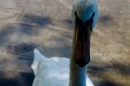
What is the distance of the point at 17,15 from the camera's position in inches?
180

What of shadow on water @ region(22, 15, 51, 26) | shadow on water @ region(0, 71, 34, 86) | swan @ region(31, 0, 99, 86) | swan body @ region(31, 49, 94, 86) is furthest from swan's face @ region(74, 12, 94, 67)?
shadow on water @ region(22, 15, 51, 26)

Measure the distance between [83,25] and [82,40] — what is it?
3.8 inches

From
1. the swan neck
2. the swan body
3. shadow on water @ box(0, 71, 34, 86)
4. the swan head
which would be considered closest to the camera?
the swan head

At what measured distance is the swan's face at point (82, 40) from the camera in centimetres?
204

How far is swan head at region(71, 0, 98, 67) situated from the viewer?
203 centimetres

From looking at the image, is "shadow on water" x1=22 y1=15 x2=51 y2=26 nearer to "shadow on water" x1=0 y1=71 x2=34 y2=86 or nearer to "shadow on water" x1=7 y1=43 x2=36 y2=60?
"shadow on water" x1=7 y1=43 x2=36 y2=60

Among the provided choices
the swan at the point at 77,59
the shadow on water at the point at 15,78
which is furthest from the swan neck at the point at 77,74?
the shadow on water at the point at 15,78

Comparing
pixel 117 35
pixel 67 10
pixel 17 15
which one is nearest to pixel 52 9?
pixel 67 10

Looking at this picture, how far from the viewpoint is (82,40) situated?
2.10 m

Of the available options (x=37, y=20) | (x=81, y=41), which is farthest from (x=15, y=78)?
(x=81, y=41)

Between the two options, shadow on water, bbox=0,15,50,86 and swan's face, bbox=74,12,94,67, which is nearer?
swan's face, bbox=74,12,94,67

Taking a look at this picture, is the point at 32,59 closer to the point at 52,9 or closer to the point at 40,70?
the point at 40,70

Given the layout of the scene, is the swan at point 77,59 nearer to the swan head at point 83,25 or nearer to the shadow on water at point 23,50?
the swan head at point 83,25

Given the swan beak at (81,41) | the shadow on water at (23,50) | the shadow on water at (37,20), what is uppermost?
the shadow on water at (37,20)
